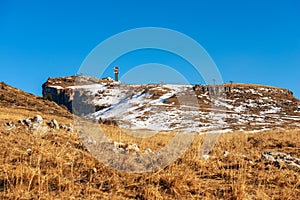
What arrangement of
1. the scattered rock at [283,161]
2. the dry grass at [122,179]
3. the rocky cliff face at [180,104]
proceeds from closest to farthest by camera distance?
1. the dry grass at [122,179]
2. the scattered rock at [283,161]
3. the rocky cliff face at [180,104]

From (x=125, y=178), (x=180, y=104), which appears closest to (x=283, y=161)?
(x=125, y=178)

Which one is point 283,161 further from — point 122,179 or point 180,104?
point 180,104

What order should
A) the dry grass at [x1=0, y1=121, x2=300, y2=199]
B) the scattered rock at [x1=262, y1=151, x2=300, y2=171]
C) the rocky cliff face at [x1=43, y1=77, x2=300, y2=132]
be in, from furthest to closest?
the rocky cliff face at [x1=43, y1=77, x2=300, y2=132] < the scattered rock at [x1=262, y1=151, x2=300, y2=171] < the dry grass at [x1=0, y1=121, x2=300, y2=199]

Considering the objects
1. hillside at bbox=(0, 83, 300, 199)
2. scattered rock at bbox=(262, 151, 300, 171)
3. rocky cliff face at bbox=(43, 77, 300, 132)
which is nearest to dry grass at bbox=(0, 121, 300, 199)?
hillside at bbox=(0, 83, 300, 199)

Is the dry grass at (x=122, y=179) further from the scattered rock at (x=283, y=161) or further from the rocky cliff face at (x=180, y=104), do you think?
the rocky cliff face at (x=180, y=104)

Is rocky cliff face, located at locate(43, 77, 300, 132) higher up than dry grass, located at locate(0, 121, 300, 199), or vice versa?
rocky cliff face, located at locate(43, 77, 300, 132)

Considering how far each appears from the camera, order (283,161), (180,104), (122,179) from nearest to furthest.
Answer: (122,179)
(283,161)
(180,104)

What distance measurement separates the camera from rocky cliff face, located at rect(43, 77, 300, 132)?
52678 mm

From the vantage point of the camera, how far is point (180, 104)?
66125mm

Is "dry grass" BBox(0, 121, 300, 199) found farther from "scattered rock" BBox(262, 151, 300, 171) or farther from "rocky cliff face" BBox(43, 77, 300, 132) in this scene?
"rocky cliff face" BBox(43, 77, 300, 132)

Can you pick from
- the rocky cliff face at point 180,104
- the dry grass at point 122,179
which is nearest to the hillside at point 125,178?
the dry grass at point 122,179

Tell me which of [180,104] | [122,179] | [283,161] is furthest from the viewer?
[180,104]

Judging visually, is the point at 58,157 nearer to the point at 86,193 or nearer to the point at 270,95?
the point at 86,193

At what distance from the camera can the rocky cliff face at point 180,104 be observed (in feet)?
173
